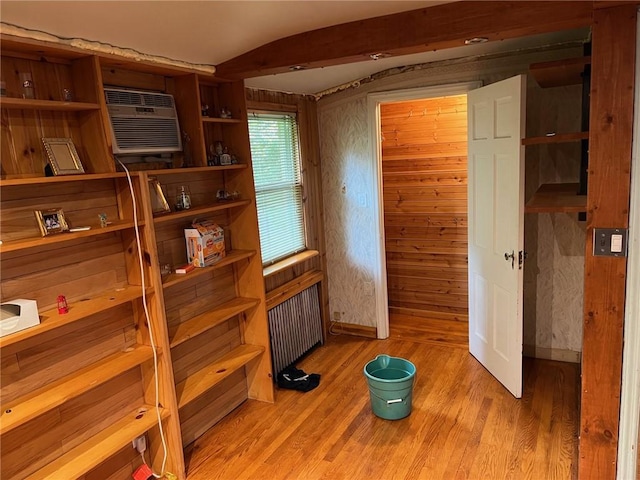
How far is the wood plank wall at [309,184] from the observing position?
364 cm

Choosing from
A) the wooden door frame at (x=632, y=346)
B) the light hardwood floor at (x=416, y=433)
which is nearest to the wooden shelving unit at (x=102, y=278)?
the light hardwood floor at (x=416, y=433)

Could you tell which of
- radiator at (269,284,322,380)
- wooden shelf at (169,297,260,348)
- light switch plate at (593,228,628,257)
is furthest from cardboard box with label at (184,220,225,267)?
light switch plate at (593,228,628,257)

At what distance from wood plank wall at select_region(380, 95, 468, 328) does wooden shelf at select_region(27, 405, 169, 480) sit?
2.93 m

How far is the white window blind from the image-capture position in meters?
3.44

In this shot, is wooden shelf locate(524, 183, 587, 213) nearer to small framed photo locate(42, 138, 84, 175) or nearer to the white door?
the white door

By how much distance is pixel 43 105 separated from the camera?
1823mm

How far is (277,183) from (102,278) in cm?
167

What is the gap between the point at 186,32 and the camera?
83.3 inches

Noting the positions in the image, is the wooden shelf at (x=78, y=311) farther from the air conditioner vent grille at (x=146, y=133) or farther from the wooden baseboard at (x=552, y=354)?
the wooden baseboard at (x=552, y=354)

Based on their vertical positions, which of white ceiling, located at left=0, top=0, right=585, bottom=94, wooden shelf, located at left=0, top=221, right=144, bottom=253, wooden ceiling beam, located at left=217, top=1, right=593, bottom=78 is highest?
white ceiling, located at left=0, top=0, right=585, bottom=94

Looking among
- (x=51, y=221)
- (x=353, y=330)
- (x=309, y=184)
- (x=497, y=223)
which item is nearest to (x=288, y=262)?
(x=309, y=184)

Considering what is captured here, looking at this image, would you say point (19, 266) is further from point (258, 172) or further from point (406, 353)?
point (406, 353)

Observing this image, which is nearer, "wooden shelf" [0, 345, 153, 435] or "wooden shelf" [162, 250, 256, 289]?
"wooden shelf" [0, 345, 153, 435]

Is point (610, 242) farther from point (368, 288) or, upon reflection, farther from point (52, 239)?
point (368, 288)
